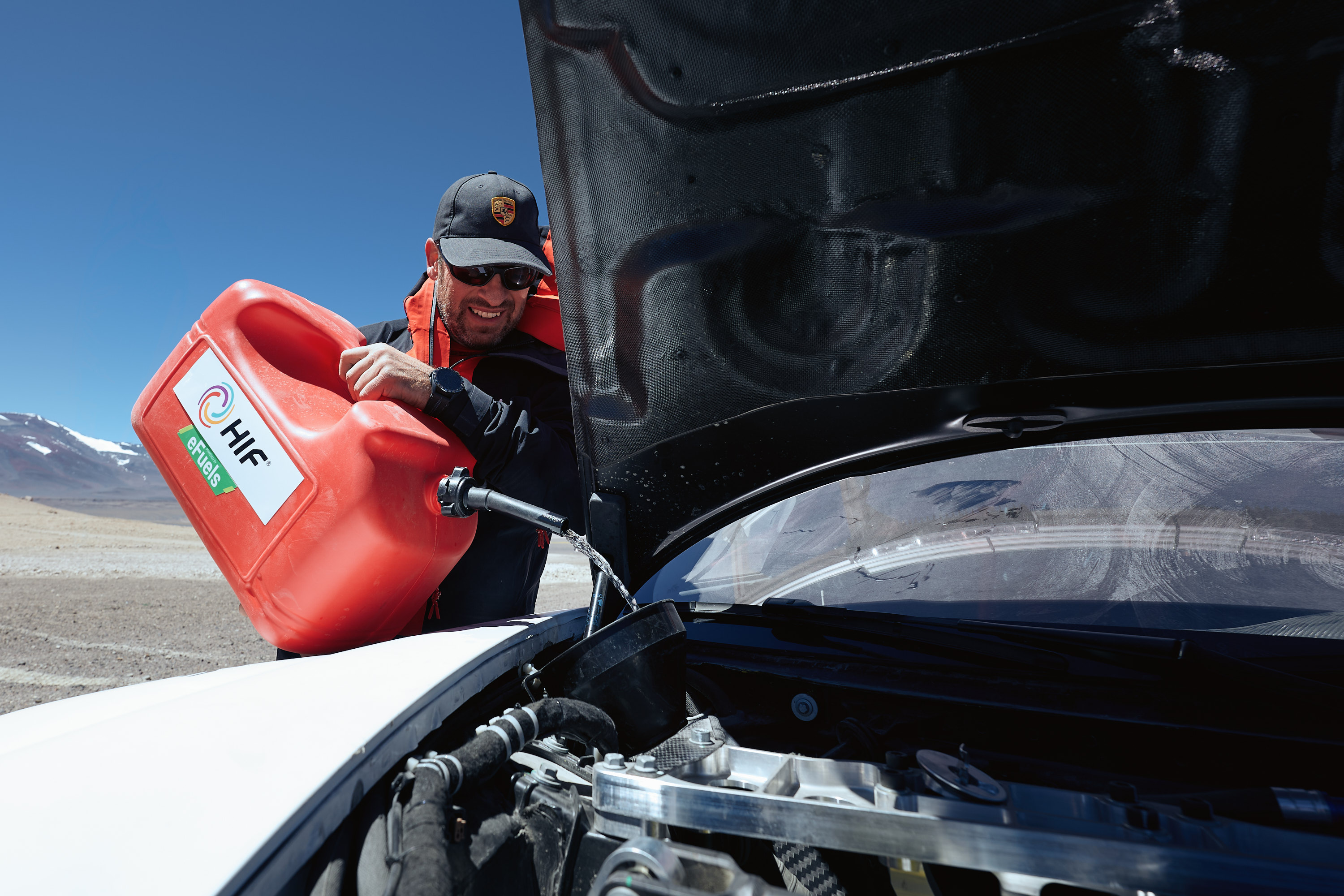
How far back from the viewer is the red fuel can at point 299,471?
4.61 feet

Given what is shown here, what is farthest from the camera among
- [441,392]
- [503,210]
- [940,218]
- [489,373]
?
[489,373]

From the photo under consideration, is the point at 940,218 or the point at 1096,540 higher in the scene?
the point at 940,218

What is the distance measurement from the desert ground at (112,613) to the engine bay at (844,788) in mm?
3179

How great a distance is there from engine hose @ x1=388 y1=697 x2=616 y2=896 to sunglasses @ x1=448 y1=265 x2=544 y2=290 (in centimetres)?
126

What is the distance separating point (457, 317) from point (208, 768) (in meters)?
1.44

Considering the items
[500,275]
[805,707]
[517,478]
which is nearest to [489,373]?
[500,275]

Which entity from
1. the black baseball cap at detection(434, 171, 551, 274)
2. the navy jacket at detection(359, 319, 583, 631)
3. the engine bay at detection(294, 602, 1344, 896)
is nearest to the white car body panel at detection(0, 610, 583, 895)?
the engine bay at detection(294, 602, 1344, 896)

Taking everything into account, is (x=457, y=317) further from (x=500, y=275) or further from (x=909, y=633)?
(x=909, y=633)

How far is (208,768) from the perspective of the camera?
0.76 metres

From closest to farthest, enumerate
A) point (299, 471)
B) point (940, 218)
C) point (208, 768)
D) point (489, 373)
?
point (208, 768), point (940, 218), point (299, 471), point (489, 373)

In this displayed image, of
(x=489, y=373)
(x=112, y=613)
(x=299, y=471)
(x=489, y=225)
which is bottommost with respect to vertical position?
(x=112, y=613)

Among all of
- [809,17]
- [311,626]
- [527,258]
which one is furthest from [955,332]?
[311,626]

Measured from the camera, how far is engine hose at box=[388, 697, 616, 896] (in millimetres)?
648

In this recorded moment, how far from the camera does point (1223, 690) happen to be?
95 centimetres
